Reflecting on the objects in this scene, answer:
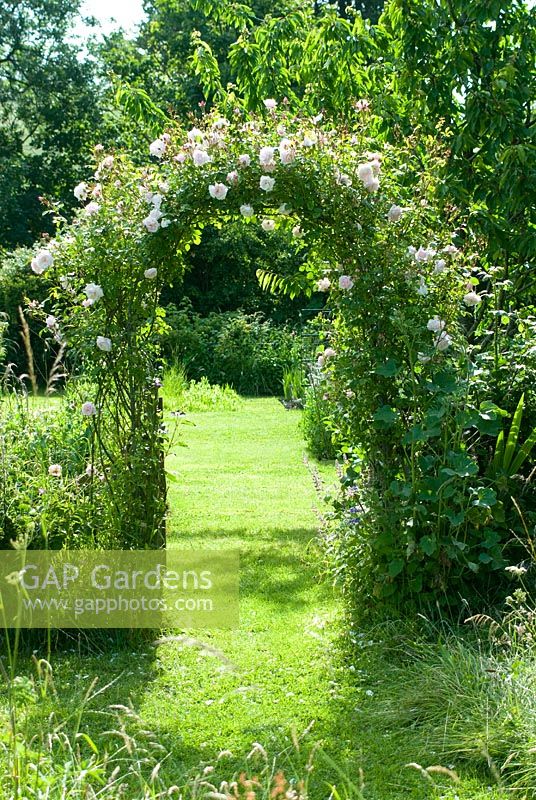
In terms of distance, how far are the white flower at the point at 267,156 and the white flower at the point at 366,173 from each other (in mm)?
400

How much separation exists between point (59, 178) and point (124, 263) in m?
18.6

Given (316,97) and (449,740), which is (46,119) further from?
(449,740)

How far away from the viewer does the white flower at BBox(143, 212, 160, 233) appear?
12.8 ft

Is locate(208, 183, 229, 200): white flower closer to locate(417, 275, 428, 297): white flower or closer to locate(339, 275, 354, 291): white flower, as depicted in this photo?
locate(339, 275, 354, 291): white flower

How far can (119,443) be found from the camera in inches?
167

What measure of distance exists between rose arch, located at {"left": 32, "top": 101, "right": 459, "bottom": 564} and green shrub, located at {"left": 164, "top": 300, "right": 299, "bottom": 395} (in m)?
9.65

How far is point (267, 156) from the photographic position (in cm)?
389

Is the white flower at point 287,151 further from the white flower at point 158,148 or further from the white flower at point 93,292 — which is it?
the white flower at point 93,292

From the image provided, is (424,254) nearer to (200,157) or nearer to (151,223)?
(200,157)

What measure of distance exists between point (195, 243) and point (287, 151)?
0.60 metres

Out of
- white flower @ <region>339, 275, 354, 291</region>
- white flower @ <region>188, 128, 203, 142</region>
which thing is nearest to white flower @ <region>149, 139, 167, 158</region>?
white flower @ <region>188, 128, 203, 142</region>

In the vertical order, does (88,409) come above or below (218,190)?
below

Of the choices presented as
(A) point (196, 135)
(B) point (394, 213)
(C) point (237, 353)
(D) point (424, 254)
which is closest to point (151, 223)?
(A) point (196, 135)

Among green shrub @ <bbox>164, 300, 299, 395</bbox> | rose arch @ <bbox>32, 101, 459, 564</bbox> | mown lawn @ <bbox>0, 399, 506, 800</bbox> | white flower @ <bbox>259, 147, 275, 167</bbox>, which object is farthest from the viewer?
green shrub @ <bbox>164, 300, 299, 395</bbox>
